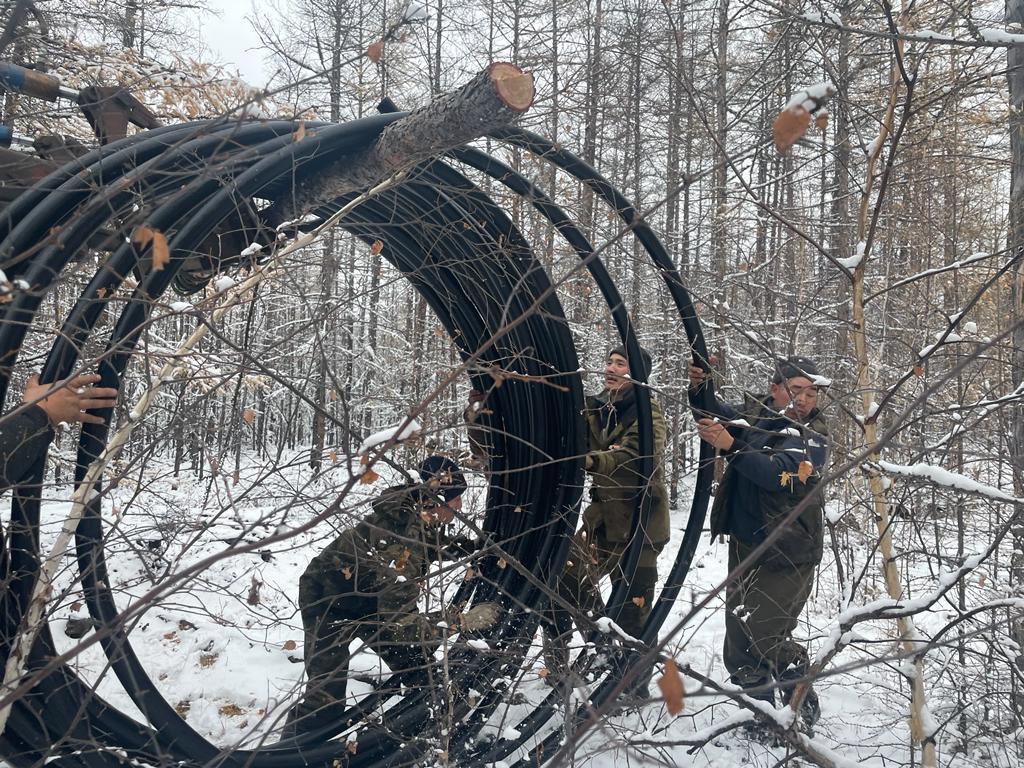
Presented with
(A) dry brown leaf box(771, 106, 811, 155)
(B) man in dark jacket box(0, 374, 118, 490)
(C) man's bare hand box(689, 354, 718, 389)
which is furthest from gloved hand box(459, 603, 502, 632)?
(A) dry brown leaf box(771, 106, 811, 155)

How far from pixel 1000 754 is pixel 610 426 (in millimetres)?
2951

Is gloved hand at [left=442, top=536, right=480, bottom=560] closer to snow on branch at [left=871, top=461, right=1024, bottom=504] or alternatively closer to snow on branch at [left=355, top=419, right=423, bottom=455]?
snow on branch at [left=355, top=419, right=423, bottom=455]

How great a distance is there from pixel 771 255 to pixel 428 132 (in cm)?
284

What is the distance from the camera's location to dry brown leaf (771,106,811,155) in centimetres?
163

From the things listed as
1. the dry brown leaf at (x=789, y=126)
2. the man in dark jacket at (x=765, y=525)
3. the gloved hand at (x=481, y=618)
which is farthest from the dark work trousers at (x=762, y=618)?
the dry brown leaf at (x=789, y=126)

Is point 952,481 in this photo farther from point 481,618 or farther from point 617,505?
point 617,505

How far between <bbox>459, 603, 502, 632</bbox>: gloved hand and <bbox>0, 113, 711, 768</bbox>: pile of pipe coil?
102 millimetres

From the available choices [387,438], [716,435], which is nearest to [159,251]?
[387,438]

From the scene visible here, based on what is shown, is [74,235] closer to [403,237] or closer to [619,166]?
[403,237]

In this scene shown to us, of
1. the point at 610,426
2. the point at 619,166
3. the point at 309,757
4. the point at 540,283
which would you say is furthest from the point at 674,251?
the point at 309,757

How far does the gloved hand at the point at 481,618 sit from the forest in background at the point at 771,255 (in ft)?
3.47

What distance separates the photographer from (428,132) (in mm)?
3273

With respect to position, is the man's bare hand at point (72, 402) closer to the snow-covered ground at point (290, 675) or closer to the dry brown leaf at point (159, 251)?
the snow-covered ground at point (290, 675)

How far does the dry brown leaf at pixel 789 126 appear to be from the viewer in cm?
163
